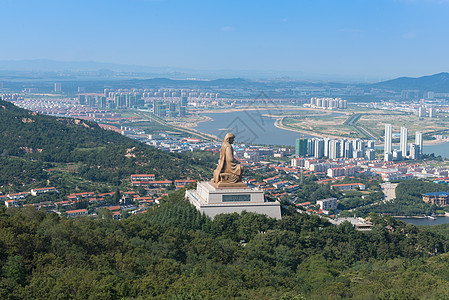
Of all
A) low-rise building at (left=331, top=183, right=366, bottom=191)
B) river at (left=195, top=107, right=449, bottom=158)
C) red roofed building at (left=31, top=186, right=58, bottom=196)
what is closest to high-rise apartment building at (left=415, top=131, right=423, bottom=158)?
river at (left=195, top=107, right=449, bottom=158)

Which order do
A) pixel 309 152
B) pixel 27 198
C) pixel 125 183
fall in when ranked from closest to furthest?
pixel 27 198, pixel 125 183, pixel 309 152

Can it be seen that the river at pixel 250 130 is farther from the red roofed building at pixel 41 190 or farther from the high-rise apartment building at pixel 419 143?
the red roofed building at pixel 41 190

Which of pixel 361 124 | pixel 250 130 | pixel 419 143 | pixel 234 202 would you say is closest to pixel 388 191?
pixel 419 143

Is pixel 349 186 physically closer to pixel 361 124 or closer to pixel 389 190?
pixel 389 190

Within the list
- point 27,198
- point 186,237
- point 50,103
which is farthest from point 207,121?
point 186,237

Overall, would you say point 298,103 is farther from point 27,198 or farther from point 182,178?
point 27,198

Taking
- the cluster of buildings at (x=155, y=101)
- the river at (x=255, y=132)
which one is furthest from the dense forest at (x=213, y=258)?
the cluster of buildings at (x=155, y=101)

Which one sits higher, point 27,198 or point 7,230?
point 7,230

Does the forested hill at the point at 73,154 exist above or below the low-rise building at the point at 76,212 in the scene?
above
